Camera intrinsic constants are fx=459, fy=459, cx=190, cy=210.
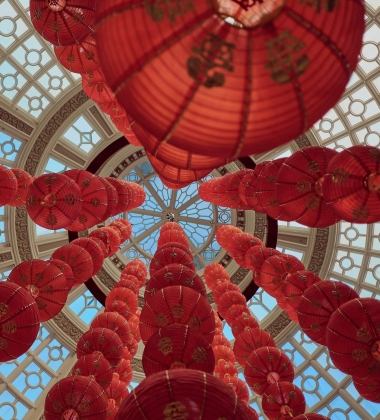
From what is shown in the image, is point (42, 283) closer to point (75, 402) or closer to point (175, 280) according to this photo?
point (75, 402)

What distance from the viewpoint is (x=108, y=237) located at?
29.3 feet

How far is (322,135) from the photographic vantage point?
14.0 meters

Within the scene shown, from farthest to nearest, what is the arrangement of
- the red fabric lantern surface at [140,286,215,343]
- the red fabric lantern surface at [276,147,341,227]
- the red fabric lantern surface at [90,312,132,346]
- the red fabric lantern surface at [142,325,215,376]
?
the red fabric lantern surface at [90,312,132,346]
the red fabric lantern surface at [276,147,341,227]
the red fabric lantern surface at [140,286,215,343]
the red fabric lantern surface at [142,325,215,376]

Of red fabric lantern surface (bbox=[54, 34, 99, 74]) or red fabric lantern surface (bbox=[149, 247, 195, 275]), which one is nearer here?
red fabric lantern surface (bbox=[54, 34, 99, 74])

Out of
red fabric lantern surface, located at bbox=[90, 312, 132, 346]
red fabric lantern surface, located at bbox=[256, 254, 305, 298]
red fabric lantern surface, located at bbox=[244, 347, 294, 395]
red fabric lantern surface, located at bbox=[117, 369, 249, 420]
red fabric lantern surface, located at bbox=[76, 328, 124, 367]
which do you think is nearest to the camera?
red fabric lantern surface, located at bbox=[117, 369, 249, 420]

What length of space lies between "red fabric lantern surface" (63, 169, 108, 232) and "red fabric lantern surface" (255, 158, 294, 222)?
238 cm

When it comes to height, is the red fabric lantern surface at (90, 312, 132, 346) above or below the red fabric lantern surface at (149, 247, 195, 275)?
below

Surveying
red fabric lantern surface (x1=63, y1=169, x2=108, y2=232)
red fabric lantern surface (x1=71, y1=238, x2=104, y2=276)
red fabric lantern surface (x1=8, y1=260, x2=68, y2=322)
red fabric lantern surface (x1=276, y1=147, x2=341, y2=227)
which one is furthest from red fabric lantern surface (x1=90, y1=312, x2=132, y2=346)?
red fabric lantern surface (x1=276, y1=147, x2=341, y2=227)

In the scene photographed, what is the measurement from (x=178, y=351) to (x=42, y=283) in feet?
8.21

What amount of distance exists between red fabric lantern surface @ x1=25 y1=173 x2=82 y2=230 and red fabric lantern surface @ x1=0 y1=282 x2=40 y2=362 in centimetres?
126

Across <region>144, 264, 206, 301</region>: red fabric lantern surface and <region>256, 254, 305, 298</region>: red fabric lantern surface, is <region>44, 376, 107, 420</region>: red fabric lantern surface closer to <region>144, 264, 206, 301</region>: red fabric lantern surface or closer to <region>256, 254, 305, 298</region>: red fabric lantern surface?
<region>144, 264, 206, 301</region>: red fabric lantern surface

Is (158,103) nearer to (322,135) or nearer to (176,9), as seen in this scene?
(176,9)

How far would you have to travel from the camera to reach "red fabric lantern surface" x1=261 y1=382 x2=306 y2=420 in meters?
6.73

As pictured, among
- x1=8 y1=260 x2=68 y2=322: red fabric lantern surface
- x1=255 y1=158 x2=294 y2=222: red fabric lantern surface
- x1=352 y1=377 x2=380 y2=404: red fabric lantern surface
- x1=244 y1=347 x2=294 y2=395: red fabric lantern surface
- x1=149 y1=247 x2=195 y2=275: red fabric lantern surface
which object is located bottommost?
x1=352 y1=377 x2=380 y2=404: red fabric lantern surface
